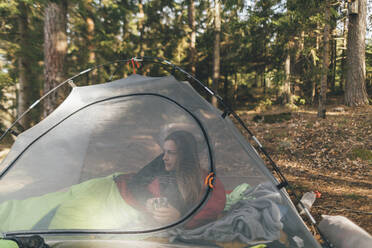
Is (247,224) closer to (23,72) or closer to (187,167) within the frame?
(187,167)

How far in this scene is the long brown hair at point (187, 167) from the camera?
2197 mm

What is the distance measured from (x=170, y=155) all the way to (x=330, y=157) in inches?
156

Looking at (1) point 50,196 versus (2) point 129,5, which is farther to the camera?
(2) point 129,5

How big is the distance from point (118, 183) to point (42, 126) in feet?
3.10

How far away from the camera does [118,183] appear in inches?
92.6

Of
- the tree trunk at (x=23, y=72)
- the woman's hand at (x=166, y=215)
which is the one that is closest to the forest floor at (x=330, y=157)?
the woman's hand at (x=166, y=215)

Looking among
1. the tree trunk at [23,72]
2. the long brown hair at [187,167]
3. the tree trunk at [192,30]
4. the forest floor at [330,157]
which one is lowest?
the forest floor at [330,157]

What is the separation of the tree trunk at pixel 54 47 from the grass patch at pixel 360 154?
577 cm

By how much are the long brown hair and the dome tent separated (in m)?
0.04

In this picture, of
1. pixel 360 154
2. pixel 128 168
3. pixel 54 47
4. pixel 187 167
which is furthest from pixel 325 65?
pixel 54 47

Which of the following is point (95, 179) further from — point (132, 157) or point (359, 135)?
point (359, 135)

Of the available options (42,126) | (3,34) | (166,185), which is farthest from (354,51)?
(3,34)

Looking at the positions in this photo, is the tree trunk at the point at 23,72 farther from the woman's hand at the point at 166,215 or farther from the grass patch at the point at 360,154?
the grass patch at the point at 360,154

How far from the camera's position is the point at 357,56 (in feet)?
24.1
